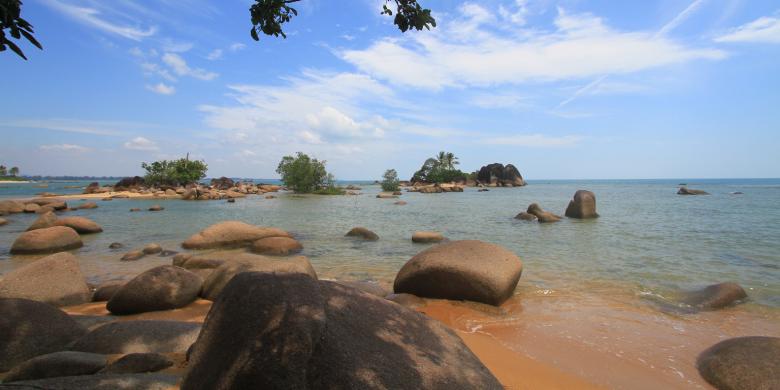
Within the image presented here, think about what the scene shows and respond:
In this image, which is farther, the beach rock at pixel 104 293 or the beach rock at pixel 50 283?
the beach rock at pixel 104 293

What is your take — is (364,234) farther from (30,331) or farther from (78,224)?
(78,224)

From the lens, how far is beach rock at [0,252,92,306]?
7105 millimetres

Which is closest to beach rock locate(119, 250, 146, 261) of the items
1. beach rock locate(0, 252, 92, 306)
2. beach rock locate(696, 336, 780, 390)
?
beach rock locate(0, 252, 92, 306)

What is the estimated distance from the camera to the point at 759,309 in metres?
7.32

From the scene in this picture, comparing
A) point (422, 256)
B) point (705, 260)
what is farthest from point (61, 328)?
point (705, 260)

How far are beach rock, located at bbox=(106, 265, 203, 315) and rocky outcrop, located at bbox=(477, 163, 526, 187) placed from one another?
88.9 m

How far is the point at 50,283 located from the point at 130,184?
6836 centimetres

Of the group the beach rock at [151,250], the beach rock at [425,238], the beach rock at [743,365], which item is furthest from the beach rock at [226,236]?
the beach rock at [743,365]

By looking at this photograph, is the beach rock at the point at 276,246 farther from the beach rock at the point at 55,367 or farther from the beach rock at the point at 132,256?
the beach rock at the point at 55,367

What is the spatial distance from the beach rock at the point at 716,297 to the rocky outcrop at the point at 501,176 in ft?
280

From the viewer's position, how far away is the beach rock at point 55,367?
11.7 ft

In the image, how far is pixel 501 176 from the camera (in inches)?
3615

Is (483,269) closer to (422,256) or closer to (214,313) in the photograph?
(422,256)

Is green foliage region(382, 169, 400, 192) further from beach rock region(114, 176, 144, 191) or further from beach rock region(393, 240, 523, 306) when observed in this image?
beach rock region(393, 240, 523, 306)
